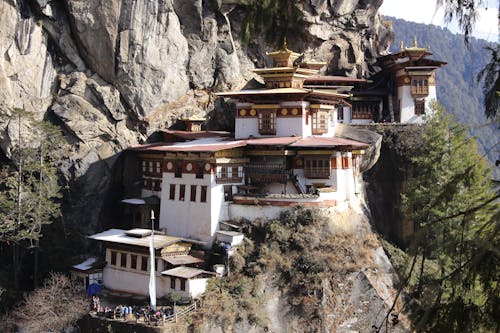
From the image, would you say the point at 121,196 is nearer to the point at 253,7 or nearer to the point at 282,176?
Result: the point at 282,176

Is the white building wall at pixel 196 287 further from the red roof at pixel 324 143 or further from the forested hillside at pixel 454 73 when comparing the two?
the forested hillside at pixel 454 73

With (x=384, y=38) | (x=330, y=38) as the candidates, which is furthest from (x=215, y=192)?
(x=384, y=38)

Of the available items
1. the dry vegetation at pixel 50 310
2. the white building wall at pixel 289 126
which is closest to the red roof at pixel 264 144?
the white building wall at pixel 289 126

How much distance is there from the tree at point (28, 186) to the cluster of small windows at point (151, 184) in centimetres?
484

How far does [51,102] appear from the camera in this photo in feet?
120

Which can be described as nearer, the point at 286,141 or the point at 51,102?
the point at 286,141

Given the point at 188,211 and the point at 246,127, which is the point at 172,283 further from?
the point at 246,127

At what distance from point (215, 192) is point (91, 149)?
883cm

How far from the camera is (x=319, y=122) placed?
35.3m

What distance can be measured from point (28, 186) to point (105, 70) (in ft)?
29.2

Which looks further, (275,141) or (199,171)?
(275,141)

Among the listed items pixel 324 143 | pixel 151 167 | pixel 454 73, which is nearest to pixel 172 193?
pixel 151 167

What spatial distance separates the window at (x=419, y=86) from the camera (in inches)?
1690

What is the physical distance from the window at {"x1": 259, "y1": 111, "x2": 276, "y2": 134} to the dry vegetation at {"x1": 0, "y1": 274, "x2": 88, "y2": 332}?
41.0 ft
